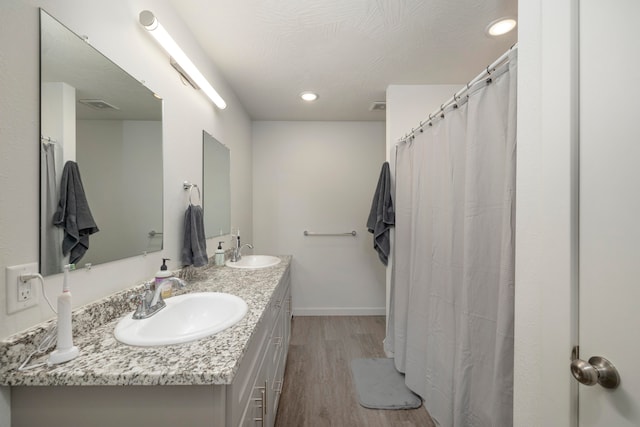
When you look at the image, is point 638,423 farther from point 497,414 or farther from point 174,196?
point 174,196

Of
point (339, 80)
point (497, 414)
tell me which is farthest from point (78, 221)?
point (339, 80)

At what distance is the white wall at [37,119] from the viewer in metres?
0.63

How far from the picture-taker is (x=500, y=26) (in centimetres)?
148

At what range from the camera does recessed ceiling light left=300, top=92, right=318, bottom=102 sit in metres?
2.33

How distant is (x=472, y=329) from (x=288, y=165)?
8.28ft

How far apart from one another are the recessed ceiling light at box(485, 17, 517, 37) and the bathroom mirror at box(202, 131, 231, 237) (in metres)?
1.97

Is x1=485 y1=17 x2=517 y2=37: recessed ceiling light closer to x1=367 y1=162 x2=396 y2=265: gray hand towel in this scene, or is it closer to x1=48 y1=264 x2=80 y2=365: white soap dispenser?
x1=367 y1=162 x2=396 y2=265: gray hand towel

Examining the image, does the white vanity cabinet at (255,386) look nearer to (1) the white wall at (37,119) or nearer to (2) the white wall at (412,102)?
(1) the white wall at (37,119)

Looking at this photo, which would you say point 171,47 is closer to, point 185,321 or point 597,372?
point 185,321

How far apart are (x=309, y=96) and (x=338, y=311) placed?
2.48 metres

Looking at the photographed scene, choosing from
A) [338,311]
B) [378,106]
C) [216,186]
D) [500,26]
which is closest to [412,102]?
[378,106]

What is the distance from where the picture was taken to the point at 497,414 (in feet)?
3.04

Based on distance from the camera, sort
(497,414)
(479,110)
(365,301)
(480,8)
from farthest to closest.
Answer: (365,301) → (480,8) → (479,110) → (497,414)

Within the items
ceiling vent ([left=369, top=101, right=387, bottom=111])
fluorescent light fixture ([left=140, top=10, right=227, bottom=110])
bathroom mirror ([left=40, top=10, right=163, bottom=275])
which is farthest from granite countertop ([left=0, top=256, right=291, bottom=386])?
ceiling vent ([left=369, top=101, right=387, bottom=111])
